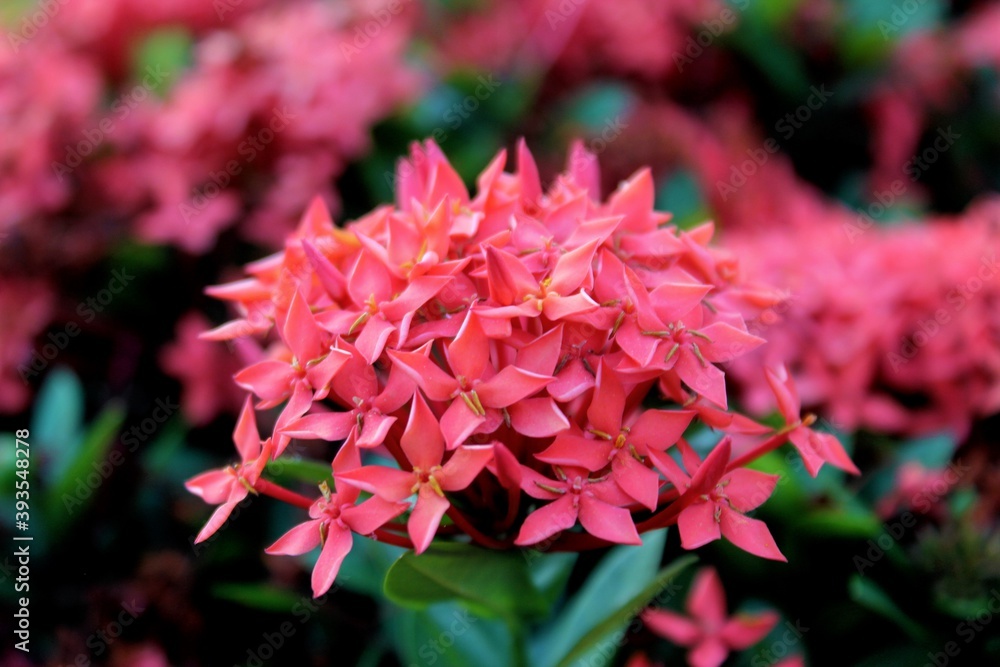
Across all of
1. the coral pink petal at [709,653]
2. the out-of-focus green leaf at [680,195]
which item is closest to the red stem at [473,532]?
the coral pink petal at [709,653]

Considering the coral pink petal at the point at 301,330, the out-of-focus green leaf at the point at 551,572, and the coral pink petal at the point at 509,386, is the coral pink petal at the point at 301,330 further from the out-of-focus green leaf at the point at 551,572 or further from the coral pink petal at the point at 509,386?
the out-of-focus green leaf at the point at 551,572

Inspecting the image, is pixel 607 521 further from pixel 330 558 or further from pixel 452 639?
pixel 452 639

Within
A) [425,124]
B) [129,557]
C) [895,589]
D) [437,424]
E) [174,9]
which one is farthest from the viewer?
[174,9]

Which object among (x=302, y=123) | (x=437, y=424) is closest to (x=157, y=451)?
(x=302, y=123)

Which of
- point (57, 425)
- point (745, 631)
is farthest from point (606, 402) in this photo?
point (57, 425)

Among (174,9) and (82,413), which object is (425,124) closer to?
(174,9)

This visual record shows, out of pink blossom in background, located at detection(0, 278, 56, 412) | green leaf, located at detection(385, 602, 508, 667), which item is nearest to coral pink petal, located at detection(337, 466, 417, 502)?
green leaf, located at detection(385, 602, 508, 667)
